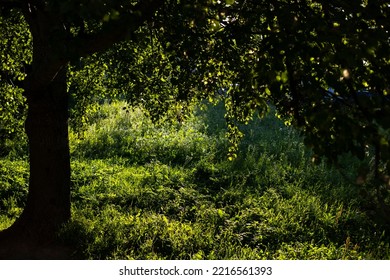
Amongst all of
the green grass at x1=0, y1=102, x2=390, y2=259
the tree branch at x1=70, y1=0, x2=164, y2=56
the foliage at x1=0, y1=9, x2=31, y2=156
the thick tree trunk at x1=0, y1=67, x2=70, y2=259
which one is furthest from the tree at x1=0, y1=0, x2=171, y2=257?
the tree branch at x1=70, y1=0, x2=164, y2=56

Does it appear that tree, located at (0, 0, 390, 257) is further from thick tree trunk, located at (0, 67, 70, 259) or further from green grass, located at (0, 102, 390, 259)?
green grass, located at (0, 102, 390, 259)

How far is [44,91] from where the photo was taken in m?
9.02

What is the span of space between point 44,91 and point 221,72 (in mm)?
3333

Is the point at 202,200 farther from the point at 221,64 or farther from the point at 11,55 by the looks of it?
the point at 11,55

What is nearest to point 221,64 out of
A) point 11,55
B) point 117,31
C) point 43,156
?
point 117,31

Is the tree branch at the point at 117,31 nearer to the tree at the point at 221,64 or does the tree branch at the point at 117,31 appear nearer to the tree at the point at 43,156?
the tree at the point at 221,64

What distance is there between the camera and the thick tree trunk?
30.0ft

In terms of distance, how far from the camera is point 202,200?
517 inches

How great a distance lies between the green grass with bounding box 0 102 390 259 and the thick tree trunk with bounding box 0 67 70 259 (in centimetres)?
45

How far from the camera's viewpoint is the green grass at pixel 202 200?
9.90 meters

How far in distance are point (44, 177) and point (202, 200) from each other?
4969 millimetres

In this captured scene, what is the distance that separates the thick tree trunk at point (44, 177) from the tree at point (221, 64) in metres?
0.02

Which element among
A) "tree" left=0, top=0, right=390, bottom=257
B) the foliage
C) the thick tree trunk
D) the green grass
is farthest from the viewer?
the foliage
